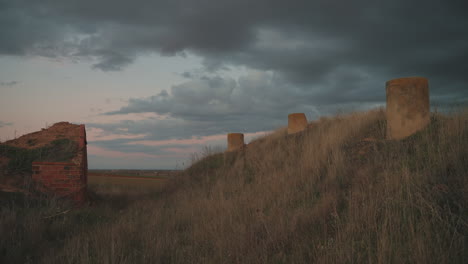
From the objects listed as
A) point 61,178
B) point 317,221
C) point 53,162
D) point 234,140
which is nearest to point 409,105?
point 317,221

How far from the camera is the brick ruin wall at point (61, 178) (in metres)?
6.75

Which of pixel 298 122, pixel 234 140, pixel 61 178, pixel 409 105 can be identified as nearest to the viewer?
pixel 409 105

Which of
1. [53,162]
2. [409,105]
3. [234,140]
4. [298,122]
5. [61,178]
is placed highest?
[298,122]

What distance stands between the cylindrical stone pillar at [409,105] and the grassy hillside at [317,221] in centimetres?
25

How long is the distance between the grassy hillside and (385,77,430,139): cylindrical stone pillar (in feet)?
0.82

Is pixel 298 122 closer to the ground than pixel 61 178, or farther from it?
farther from it

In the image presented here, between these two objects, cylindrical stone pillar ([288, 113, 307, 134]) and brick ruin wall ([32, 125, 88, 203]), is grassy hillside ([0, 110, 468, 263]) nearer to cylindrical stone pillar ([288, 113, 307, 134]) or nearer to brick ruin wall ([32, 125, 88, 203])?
brick ruin wall ([32, 125, 88, 203])

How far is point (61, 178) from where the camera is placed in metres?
6.89

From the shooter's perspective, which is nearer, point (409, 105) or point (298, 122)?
point (409, 105)

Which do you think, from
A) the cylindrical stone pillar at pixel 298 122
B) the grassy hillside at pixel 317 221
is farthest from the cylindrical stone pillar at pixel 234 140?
the grassy hillside at pixel 317 221

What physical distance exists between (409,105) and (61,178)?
26.8ft

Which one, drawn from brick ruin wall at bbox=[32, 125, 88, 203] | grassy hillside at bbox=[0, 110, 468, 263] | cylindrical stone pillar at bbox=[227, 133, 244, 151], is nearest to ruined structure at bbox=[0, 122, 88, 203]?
brick ruin wall at bbox=[32, 125, 88, 203]

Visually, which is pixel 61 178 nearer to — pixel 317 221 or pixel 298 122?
pixel 317 221

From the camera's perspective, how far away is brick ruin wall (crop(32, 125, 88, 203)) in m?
6.75
